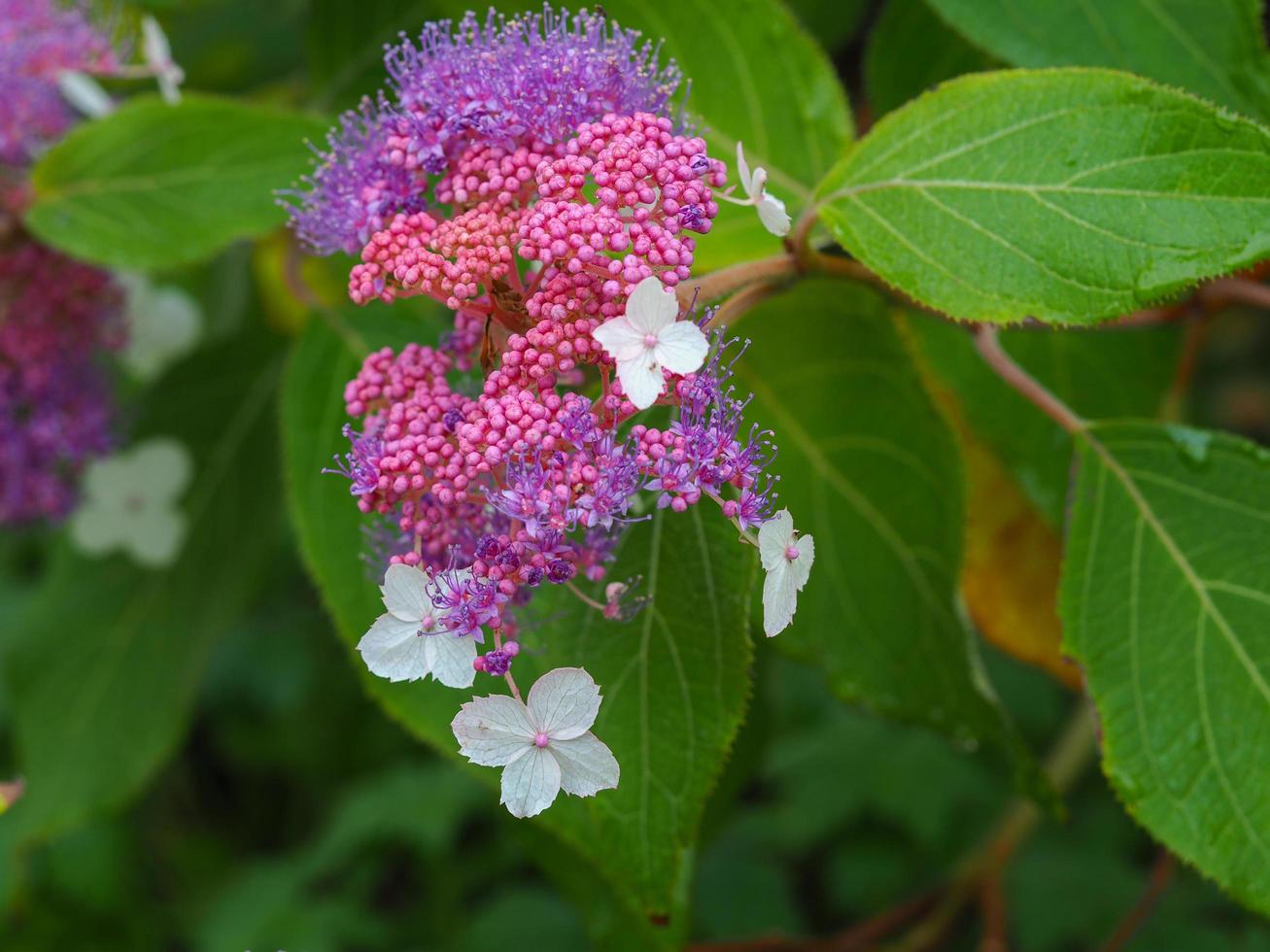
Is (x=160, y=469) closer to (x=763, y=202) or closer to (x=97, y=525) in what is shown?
(x=97, y=525)

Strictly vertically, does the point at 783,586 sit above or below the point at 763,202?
below

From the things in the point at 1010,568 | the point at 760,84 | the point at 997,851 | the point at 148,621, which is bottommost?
the point at 997,851

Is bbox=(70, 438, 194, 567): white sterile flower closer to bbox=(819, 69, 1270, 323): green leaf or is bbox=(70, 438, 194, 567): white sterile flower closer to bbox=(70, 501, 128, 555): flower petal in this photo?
bbox=(70, 501, 128, 555): flower petal

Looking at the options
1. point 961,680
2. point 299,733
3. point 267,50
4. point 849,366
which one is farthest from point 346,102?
point 299,733

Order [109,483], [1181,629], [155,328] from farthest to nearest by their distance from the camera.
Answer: [155,328] → [109,483] → [1181,629]

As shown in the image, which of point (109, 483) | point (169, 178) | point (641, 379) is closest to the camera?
point (641, 379)

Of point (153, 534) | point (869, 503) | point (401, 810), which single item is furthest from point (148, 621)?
point (869, 503)

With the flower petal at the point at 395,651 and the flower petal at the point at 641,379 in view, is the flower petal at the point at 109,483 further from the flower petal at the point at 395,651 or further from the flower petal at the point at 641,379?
the flower petal at the point at 641,379
